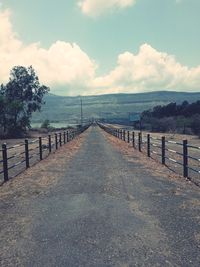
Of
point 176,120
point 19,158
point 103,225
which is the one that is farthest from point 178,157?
point 176,120

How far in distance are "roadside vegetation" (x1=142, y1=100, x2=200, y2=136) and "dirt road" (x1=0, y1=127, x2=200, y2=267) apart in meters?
55.1

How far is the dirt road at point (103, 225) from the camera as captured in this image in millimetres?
6016

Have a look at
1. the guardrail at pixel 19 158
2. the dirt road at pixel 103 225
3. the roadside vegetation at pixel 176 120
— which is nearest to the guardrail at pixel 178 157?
the dirt road at pixel 103 225

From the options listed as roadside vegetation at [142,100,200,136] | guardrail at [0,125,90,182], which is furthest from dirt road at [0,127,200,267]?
roadside vegetation at [142,100,200,136]

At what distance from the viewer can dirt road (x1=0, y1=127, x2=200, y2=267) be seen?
6.02 metres

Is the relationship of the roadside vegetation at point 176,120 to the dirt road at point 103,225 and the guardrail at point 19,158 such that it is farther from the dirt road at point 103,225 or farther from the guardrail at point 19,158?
the dirt road at point 103,225

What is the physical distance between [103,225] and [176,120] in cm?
8555

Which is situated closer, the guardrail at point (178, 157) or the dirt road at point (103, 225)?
the dirt road at point (103, 225)

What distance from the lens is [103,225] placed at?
7828 millimetres

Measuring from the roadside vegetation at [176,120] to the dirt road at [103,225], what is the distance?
55087 mm

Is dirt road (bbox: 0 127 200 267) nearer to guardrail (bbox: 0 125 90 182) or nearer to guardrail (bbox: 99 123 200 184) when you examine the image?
guardrail (bbox: 99 123 200 184)

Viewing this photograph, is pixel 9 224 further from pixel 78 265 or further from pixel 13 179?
pixel 13 179

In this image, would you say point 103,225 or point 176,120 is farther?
point 176,120

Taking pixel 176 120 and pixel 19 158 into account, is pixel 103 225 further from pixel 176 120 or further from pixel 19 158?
pixel 176 120
